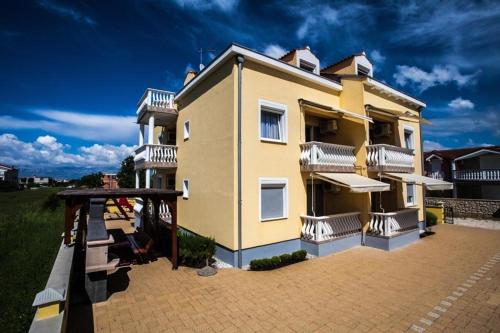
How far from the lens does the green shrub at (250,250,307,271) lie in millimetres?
10570

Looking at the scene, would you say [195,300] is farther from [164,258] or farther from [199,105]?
[199,105]

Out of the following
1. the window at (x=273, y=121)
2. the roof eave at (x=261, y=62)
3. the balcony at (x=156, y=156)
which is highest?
the roof eave at (x=261, y=62)

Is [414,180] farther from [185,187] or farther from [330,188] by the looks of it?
[185,187]

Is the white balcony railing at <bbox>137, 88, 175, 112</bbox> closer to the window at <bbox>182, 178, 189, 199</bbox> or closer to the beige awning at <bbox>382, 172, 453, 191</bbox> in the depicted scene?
the window at <bbox>182, 178, 189, 199</bbox>

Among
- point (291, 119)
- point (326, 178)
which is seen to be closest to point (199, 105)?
point (291, 119)

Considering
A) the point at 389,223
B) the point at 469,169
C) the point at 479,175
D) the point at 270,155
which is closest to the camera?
the point at 270,155

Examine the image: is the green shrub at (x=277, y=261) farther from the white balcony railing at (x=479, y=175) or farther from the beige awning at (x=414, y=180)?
the white balcony railing at (x=479, y=175)

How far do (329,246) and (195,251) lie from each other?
6436mm

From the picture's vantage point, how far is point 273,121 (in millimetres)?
12836

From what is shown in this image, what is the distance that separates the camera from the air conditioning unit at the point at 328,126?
1524cm

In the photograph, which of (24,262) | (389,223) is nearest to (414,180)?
(389,223)

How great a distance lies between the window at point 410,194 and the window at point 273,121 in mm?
11348

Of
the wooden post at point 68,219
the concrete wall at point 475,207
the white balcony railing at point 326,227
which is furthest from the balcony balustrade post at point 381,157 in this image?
the concrete wall at point 475,207

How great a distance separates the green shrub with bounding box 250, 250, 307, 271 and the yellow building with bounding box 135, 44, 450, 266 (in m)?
0.57
